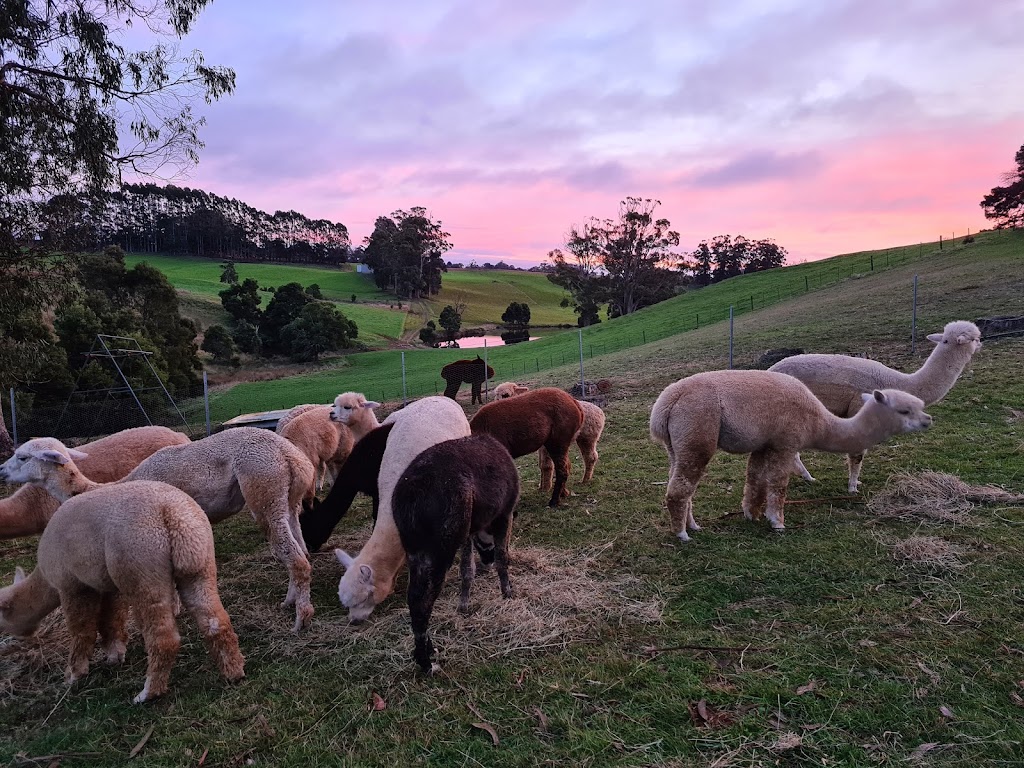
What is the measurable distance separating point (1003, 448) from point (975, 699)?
6174 millimetres

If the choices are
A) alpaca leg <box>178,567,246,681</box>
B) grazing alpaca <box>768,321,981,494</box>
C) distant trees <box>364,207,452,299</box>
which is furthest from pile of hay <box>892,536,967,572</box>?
distant trees <box>364,207,452,299</box>

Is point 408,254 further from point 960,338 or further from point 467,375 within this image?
point 960,338

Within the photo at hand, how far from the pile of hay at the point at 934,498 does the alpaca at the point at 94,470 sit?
9358 mm

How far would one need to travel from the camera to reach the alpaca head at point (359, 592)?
4508 millimetres

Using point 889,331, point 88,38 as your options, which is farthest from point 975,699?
point 88,38

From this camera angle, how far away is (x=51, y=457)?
17.6 feet

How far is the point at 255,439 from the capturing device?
5379 mm

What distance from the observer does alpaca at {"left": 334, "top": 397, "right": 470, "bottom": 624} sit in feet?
14.9

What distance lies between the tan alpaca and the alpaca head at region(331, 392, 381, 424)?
149 inches

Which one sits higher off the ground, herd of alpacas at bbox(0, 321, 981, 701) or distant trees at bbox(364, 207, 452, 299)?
distant trees at bbox(364, 207, 452, 299)

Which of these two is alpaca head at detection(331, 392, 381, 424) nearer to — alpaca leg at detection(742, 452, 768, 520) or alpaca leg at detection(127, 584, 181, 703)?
alpaca leg at detection(127, 584, 181, 703)

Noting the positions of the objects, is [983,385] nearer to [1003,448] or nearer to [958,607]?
[1003,448]

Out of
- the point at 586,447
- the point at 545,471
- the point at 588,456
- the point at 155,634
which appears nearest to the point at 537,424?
the point at 545,471

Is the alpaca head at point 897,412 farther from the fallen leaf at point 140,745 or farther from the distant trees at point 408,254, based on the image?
the distant trees at point 408,254
